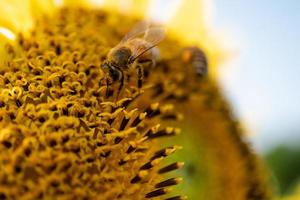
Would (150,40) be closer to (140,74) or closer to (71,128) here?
(140,74)

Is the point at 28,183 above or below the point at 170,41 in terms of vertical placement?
below

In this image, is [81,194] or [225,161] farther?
[225,161]


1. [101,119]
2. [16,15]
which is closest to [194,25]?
[16,15]

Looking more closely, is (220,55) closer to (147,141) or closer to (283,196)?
(283,196)

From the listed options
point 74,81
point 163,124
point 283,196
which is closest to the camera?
point 74,81

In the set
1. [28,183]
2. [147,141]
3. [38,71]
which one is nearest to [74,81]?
[38,71]

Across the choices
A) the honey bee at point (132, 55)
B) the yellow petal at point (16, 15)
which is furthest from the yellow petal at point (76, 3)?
the honey bee at point (132, 55)
